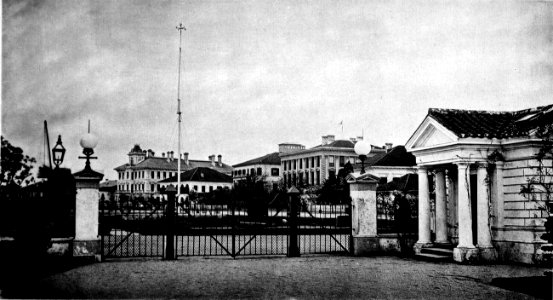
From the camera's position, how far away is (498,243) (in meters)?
14.4

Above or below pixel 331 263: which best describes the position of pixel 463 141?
above

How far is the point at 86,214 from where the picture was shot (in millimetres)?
13078

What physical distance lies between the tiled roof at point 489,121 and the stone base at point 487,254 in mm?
2948

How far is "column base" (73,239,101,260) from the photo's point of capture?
13000mm

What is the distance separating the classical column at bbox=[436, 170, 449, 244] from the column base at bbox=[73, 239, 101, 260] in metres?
9.58

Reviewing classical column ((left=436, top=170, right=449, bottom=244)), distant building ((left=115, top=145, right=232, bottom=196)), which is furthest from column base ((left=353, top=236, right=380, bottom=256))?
distant building ((left=115, top=145, right=232, bottom=196))

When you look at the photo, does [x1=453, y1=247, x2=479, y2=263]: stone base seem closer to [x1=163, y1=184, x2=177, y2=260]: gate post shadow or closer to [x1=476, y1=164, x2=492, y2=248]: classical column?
[x1=476, y1=164, x2=492, y2=248]: classical column

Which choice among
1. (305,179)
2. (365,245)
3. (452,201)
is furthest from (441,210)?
(305,179)

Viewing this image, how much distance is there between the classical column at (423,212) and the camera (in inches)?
621

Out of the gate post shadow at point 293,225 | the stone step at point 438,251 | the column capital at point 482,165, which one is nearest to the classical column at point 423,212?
the stone step at point 438,251

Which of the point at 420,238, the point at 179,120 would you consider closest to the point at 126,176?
the point at 179,120

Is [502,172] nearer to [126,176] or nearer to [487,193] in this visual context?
[487,193]

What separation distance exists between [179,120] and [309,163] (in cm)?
4879

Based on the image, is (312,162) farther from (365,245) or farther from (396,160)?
(365,245)
